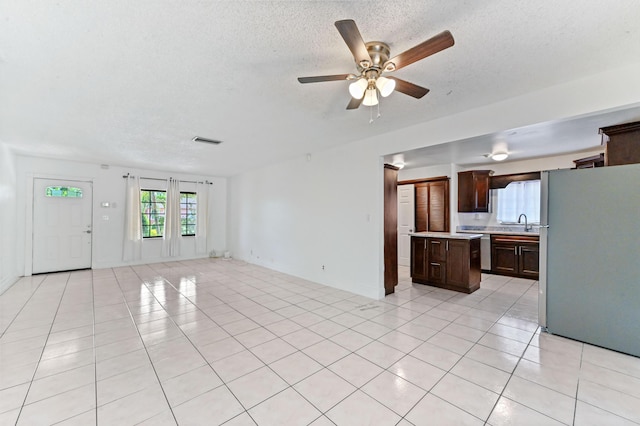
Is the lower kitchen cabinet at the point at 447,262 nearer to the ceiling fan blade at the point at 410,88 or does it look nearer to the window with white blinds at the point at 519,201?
the window with white blinds at the point at 519,201

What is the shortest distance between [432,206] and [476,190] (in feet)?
3.27

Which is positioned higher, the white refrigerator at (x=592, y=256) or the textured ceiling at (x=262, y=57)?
the textured ceiling at (x=262, y=57)

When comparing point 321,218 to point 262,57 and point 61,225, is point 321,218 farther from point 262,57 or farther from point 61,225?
point 61,225

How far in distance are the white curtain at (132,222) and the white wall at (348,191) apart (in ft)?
8.46

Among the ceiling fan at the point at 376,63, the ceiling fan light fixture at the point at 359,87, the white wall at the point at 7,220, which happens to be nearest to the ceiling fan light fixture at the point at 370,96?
the ceiling fan at the point at 376,63

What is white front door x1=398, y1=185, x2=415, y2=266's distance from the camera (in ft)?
22.3

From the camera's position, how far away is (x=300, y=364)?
2.35m

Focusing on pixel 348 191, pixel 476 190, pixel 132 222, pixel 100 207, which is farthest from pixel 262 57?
pixel 100 207

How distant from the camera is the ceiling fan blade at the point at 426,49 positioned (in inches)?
59.6

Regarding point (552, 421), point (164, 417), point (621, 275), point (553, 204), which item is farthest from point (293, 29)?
point (621, 275)

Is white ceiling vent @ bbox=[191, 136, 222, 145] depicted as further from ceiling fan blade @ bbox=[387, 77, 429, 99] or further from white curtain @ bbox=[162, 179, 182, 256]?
white curtain @ bbox=[162, 179, 182, 256]

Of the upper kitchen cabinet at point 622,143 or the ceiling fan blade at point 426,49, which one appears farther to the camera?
the upper kitchen cabinet at point 622,143

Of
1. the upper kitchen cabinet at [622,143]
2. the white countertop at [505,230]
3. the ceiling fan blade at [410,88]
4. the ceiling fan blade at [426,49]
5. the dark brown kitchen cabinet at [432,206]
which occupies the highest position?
the ceiling fan blade at [426,49]

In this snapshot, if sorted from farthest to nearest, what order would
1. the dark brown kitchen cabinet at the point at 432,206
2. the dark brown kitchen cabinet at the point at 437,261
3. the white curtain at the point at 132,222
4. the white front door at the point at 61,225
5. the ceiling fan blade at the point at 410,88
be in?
the white curtain at the point at 132,222
the dark brown kitchen cabinet at the point at 432,206
the white front door at the point at 61,225
the dark brown kitchen cabinet at the point at 437,261
the ceiling fan blade at the point at 410,88
